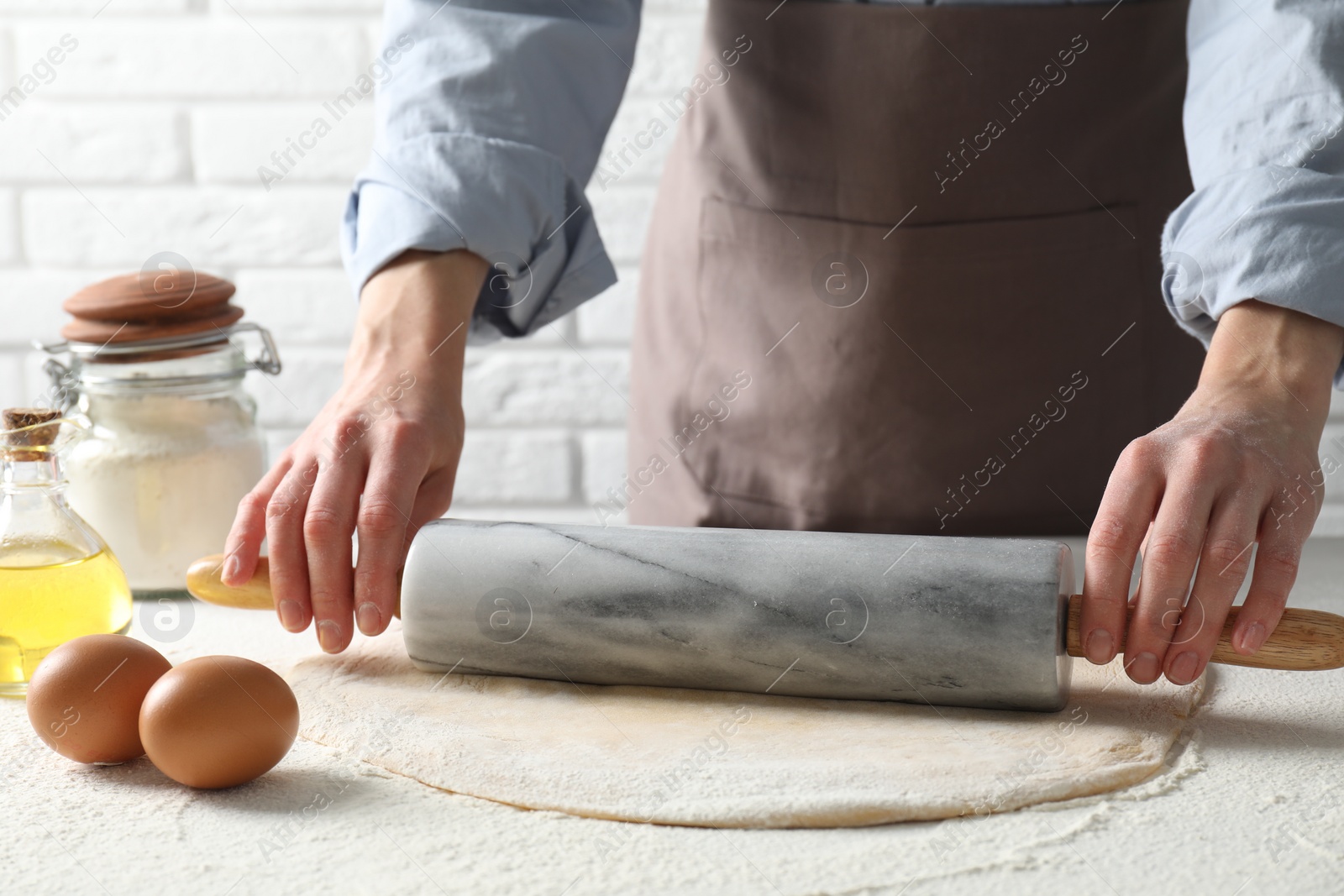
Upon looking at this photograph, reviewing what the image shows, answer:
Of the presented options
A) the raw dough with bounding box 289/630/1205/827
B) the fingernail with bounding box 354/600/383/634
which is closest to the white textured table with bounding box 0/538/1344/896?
the raw dough with bounding box 289/630/1205/827

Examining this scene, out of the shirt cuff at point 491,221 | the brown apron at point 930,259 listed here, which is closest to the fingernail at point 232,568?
the shirt cuff at point 491,221

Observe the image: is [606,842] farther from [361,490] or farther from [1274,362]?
[1274,362]

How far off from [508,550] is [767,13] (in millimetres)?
578

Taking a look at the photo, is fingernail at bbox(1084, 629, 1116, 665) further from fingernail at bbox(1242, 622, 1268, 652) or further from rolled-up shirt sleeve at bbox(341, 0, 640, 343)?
rolled-up shirt sleeve at bbox(341, 0, 640, 343)

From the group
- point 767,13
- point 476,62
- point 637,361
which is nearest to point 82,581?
point 476,62

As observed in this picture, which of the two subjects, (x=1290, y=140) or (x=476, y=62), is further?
(x=476, y=62)

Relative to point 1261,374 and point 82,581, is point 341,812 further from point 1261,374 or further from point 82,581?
point 1261,374

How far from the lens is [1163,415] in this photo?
44.4 inches

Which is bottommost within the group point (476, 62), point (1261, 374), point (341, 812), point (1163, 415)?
point (341, 812)

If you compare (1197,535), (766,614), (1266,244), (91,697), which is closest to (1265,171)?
(1266,244)

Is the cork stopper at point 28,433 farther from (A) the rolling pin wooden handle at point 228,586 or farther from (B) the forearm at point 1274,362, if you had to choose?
(B) the forearm at point 1274,362

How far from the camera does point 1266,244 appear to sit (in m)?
0.74

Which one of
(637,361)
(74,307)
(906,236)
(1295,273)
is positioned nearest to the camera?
(1295,273)

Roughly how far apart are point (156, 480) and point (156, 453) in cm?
2
